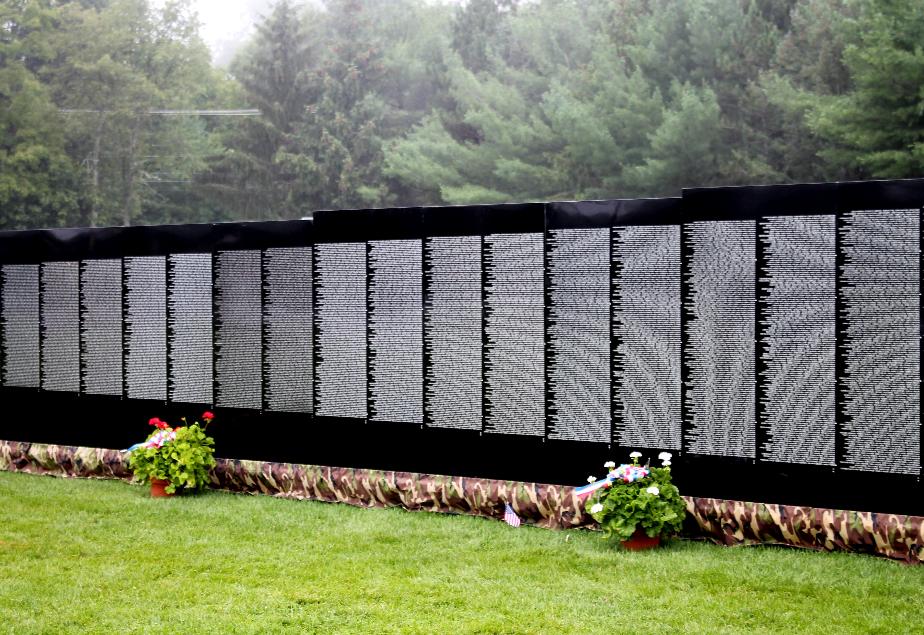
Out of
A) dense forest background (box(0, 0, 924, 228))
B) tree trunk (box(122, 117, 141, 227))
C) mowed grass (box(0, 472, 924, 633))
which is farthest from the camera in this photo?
→ tree trunk (box(122, 117, 141, 227))

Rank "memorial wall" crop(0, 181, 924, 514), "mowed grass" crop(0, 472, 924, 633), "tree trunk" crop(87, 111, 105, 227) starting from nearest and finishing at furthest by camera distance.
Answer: "mowed grass" crop(0, 472, 924, 633)
"memorial wall" crop(0, 181, 924, 514)
"tree trunk" crop(87, 111, 105, 227)

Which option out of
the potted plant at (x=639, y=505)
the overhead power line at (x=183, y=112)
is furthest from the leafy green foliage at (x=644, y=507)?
the overhead power line at (x=183, y=112)

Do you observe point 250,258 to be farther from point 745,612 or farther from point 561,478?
point 745,612

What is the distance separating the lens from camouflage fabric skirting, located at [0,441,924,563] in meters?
6.47

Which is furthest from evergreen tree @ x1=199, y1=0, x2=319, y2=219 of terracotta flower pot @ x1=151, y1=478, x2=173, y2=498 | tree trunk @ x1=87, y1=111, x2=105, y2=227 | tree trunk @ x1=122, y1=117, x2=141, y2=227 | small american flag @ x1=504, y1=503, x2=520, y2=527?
small american flag @ x1=504, y1=503, x2=520, y2=527

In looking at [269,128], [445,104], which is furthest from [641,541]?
[269,128]

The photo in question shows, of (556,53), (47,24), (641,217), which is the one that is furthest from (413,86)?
(641,217)

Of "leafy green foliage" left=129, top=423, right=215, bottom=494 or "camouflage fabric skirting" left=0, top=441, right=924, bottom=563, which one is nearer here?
"camouflage fabric skirting" left=0, top=441, right=924, bottom=563

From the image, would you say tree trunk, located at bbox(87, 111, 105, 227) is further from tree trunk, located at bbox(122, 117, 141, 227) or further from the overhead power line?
tree trunk, located at bbox(122, 117, 141, 227)

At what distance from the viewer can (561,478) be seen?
7578mm

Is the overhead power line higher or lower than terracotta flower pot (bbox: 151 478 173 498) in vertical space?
higher

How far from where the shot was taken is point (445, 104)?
144 feet

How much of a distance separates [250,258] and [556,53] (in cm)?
3061

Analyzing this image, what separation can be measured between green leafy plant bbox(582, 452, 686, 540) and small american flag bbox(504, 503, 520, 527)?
759 mm
